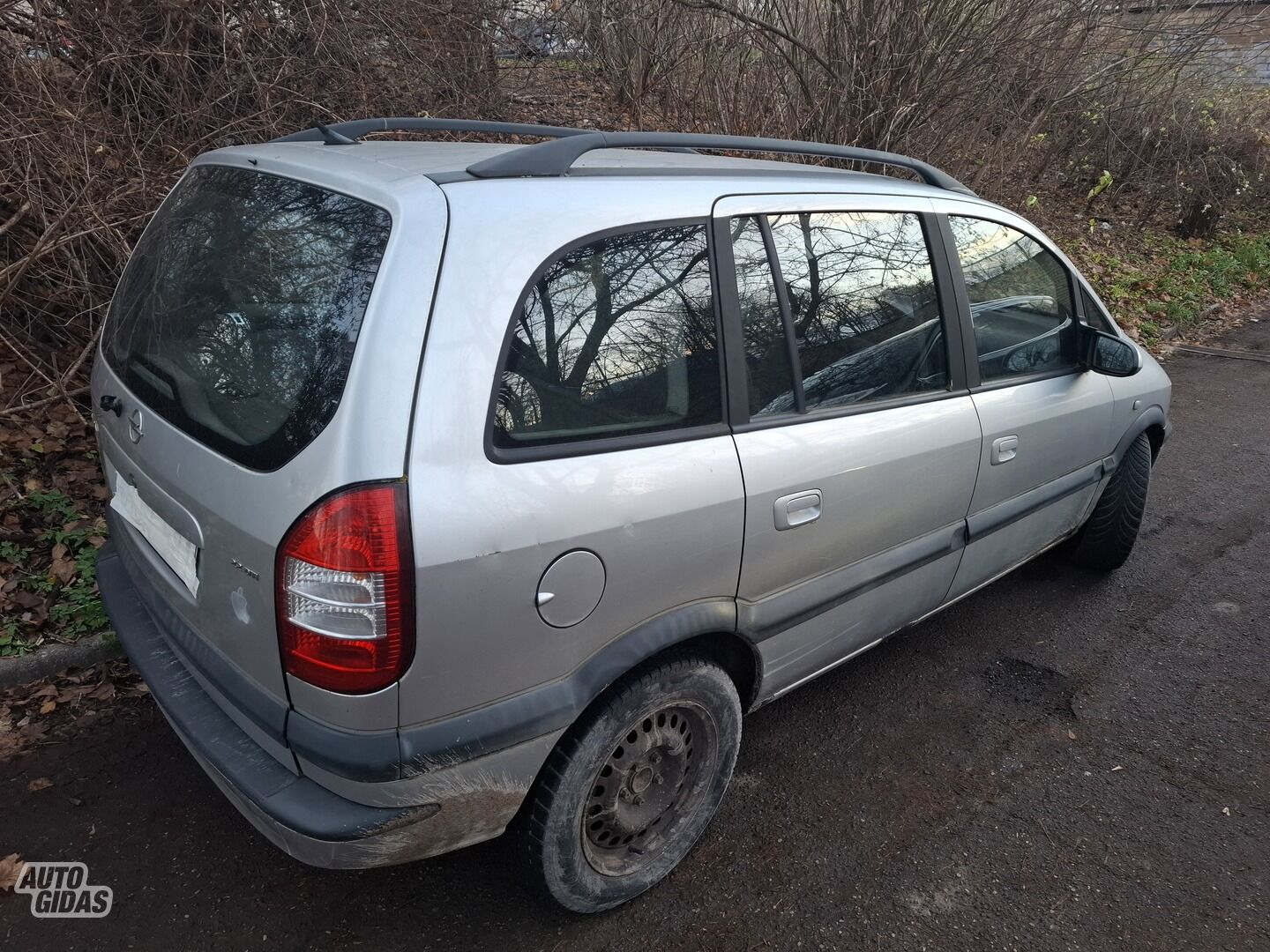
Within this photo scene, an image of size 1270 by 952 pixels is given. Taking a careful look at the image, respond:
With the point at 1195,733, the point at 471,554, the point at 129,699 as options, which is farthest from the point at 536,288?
the point at 1195,733

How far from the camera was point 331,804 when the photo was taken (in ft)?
6.19

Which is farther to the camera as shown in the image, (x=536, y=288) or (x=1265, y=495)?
(x=1265, y=495)

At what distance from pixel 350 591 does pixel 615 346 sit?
31.7 inches

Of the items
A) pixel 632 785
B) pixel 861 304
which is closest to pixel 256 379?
pixel 632 785

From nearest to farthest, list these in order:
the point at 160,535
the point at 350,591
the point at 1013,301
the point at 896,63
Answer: the point at 350,591
the point at 160,535
the point at 1013,301
the point at 896,63

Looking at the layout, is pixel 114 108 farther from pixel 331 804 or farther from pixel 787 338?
pixel 331 804

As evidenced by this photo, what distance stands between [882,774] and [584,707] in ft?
4.41

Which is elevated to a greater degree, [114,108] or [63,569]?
[114,108]

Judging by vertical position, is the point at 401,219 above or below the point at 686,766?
above

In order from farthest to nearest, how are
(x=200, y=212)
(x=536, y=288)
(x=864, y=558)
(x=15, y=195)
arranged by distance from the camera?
(x=15, y=195), (x=864, y=558), (x=200, y=212), (x=536, y=288)

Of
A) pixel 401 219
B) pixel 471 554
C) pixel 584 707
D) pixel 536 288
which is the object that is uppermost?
pixel 401 219

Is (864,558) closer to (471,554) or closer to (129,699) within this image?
(471,554)

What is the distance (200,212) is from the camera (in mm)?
2387

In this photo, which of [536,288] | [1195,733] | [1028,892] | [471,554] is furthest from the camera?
[1195,733]
